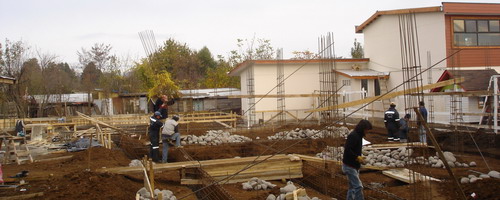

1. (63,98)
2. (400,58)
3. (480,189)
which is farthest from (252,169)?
(63,98)

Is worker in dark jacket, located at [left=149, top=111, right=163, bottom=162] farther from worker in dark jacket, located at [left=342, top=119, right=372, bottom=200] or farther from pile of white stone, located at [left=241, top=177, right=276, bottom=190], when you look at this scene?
worker in dark jacket, located at [left=342, top=119, right=372, bottom=200]

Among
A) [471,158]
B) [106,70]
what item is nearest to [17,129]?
[471,158]

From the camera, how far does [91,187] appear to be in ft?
23.3

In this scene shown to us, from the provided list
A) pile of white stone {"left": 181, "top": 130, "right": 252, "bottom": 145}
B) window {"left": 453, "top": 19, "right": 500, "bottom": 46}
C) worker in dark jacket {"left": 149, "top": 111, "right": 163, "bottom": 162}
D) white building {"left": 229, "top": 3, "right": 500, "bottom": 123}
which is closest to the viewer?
worker in dark jacket {"left": 149, "top": 111, "right": 163, "bottom": 162}

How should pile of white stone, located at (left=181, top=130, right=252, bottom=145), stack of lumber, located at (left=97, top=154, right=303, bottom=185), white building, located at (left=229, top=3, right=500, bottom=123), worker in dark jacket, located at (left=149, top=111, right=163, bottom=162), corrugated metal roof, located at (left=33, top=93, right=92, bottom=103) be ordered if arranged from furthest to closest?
corrugated metal roof, located at (left=33, top=93, right=92, bottom=103) < white building, located at (left=229, top=3, right=500, bottom=123) < pile of white stone, located at (left=181, top=130, right=252, bottom=145) < worker in dark jacket, located at (left=149, top=111, right=163, bottom=162) < stack of lumber, located at (left=97, top=154, right=303, bottom=185)

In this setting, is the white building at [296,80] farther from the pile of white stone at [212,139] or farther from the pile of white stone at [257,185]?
the pile of white stone at [257,185]

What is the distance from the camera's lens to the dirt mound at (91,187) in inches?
267

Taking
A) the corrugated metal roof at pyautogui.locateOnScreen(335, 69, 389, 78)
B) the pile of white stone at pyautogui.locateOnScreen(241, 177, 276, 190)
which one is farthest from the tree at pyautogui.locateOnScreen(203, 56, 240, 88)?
the pile of white stone at pyautogui.locateOnScreen(241, 177, 276, 190)

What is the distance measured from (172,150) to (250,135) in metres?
4.47

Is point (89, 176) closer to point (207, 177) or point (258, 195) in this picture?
point (207, 177)

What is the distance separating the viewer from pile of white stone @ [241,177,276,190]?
26.4 feet

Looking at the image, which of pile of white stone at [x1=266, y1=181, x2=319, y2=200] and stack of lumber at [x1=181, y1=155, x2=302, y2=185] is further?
stack of lumber at [x1=181, y1=155, x2=302, y2=185]

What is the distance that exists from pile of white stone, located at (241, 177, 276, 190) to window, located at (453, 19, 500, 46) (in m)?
14.8

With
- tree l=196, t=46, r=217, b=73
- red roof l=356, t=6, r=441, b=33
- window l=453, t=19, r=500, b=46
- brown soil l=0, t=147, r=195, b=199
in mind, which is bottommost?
brown soil l=0, t=147, r=195, b=199
